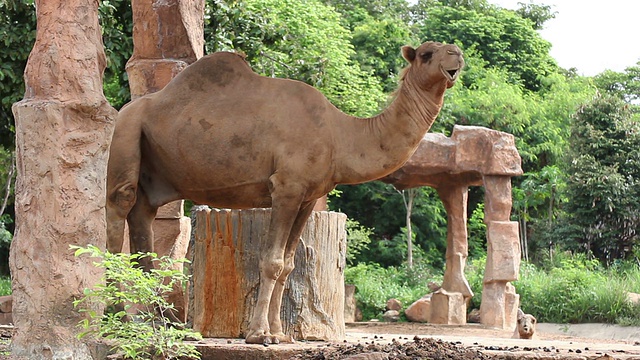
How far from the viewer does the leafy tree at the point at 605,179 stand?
2494 centimetres

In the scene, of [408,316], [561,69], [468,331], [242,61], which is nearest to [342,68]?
[408,316]

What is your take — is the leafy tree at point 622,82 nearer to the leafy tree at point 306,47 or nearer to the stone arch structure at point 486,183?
the leafy tree at point 306,47

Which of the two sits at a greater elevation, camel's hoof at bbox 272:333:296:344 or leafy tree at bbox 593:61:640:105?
leafy tree at bbox 593:61:640:105

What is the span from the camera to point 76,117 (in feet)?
18.6

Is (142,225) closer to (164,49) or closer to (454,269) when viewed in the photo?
(164,49)

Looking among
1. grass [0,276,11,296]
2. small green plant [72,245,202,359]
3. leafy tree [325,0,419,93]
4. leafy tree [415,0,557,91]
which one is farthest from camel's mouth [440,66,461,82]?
leafy tree [415,0,557,91]

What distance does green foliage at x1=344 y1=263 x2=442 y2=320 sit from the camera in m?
22.3

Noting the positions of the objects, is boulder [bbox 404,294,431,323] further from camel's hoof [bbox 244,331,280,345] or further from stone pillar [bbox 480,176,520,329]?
camel's hoof [bbox 244,331,280,345]

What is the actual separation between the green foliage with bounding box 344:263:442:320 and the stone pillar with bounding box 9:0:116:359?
16.2 meters

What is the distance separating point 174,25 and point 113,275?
5166 mm

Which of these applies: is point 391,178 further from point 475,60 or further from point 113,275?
point 475,60

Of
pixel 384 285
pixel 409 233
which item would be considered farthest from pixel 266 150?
pixel 409 233

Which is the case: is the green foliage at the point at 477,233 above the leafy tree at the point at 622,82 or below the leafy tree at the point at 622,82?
below

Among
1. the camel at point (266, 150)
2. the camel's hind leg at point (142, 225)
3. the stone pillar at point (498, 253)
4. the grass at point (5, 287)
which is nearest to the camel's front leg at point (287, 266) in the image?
the camel at point (266, 150)
